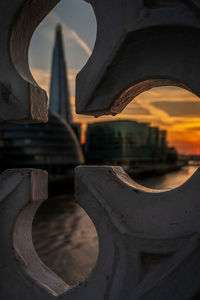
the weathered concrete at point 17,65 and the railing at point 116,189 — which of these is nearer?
the railing at point 116,189

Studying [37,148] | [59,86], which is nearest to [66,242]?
[37,148]

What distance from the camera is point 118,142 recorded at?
2874 inches

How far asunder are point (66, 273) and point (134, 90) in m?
8.62

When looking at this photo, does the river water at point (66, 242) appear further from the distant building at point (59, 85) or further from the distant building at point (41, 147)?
the distant building at point (59, 85)

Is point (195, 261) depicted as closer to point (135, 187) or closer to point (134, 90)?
point (135, 187)

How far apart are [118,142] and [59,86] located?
24362 millimetres

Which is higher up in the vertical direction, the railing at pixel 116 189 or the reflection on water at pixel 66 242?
the railing at pixel 116 189

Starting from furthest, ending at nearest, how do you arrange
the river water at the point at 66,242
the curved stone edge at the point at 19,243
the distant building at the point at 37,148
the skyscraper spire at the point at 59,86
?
the skyscraper spire at the point at 59,86 → the distant building at the point at 37,148 → the river water at the point at 66,242 → the curved stone edge at the point at 19,243

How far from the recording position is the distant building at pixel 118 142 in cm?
7244

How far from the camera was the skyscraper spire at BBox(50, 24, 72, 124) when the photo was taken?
80.1m

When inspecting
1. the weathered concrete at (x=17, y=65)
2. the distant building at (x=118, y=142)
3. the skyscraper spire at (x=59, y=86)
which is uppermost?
the skyscraper spire at (x=59, y=86)

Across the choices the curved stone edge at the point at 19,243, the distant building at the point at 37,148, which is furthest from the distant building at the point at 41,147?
the curved stone edge at the point at 19,243

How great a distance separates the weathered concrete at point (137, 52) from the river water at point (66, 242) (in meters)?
7.30

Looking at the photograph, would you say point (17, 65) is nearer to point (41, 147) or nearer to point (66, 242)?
point (66, 242)
